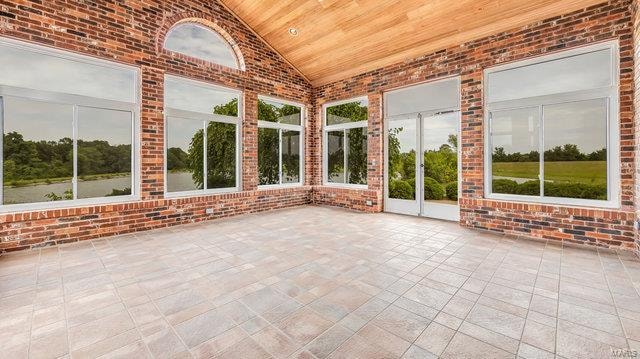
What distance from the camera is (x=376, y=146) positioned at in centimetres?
662

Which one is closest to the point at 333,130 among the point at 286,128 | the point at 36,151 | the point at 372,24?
the point at 286,128

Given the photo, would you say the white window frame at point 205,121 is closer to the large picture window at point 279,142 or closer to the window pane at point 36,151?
the large picture window at point 279,142

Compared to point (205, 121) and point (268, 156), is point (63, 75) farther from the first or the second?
point (268, 156)

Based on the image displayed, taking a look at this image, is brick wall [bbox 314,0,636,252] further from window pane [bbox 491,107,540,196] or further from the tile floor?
the tile floor

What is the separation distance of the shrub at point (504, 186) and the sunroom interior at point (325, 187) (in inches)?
1.8

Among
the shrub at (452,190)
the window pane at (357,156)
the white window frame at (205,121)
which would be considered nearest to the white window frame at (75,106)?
the white window frame at (205,121)

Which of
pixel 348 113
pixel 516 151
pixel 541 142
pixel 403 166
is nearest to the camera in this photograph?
pixel 541 142

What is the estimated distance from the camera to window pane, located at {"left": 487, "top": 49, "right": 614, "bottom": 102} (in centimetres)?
403

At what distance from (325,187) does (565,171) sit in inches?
193

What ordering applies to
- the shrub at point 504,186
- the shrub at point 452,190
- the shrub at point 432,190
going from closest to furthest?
1. the shrub at point 504,186
2. the shrub at point 452,190
3. the shrub at point 432,190

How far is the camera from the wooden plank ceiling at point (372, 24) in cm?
439

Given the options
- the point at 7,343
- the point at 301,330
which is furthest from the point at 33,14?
the point at 301,330

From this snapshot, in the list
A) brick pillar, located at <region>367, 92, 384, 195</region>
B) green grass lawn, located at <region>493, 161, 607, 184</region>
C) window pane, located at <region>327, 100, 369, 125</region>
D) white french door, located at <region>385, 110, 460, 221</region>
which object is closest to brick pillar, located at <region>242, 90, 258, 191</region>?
window pane, located at <region>327, 100, 369, 125</region>

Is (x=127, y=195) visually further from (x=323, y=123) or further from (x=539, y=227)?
(x=539, y=227)
